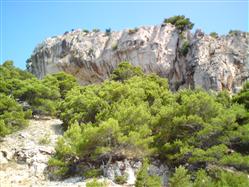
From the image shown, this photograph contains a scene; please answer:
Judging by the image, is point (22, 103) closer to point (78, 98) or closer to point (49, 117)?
point (49, 117)

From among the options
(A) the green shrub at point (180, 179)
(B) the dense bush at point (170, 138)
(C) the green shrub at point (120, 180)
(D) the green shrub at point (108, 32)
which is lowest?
(C) the green shrub at point (120, 180)

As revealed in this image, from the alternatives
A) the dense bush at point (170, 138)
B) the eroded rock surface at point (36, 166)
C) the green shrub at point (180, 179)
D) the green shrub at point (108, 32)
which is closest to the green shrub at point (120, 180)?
the eroded rock surface at point (36, 166)

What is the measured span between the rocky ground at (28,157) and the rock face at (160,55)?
57.3 feet

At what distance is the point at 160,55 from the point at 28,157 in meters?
23.5

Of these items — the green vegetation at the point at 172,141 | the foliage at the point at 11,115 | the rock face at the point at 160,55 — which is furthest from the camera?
the rock face at the point at 160,55

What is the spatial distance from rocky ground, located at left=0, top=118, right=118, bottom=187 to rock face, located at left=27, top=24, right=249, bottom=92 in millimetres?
17466

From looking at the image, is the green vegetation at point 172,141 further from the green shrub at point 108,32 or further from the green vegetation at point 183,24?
the green shrub at point 108,32

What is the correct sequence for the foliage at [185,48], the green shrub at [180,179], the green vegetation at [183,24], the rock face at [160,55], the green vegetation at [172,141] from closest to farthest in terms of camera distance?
1. the green shrub at [180,179]
2. the green vegetation at [172,141]
3. the rock face at [160,55]
4. the foliage at [185,48]
5. the green vegetation at [183,24]

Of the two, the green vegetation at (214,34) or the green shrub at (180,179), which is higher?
the green vegetation at (214,34)

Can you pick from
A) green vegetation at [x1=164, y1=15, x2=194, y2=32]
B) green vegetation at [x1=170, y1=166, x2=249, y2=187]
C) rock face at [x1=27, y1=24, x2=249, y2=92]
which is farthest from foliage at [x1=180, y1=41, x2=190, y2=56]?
green vegetation at [x1=170, y1=166, x2=249, y2=187]

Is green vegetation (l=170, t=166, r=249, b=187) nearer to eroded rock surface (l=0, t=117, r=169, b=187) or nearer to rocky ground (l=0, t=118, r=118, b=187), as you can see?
eroded rock surface (l=0, t=117, r=169, b=187)

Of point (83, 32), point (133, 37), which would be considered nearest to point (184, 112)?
point (133, 37)

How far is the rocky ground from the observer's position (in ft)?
62.7

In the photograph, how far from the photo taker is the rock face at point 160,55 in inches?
1480
